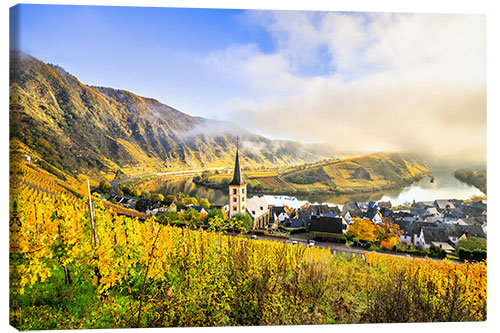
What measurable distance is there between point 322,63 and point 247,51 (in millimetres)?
1093

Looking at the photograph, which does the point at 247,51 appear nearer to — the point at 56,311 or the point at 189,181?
the point at 189,181

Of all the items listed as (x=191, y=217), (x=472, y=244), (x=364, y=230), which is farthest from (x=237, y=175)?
(x=472, y=244)

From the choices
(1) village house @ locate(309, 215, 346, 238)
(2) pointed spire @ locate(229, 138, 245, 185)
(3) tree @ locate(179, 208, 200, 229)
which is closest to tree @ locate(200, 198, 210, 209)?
(3) tree @ locate(179, 208, 200, 229)

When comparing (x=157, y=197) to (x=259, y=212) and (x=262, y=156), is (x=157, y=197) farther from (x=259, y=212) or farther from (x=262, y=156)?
(x=262, y=156)

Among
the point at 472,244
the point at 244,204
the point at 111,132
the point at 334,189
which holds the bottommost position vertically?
the point at 472,244

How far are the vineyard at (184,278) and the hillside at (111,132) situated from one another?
1.61 feet

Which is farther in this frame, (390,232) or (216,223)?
(390,232)

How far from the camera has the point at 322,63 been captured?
4.64 m

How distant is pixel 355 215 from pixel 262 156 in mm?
1616

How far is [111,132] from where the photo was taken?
4480 millimetres

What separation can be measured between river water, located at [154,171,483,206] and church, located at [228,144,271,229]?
3.9 inches

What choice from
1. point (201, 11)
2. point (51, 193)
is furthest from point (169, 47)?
point (51, 193)

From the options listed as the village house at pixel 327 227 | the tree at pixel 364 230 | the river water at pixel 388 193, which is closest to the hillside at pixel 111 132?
the river water at pixel 388 193

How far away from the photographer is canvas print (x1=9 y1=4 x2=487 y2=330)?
4.08 m
